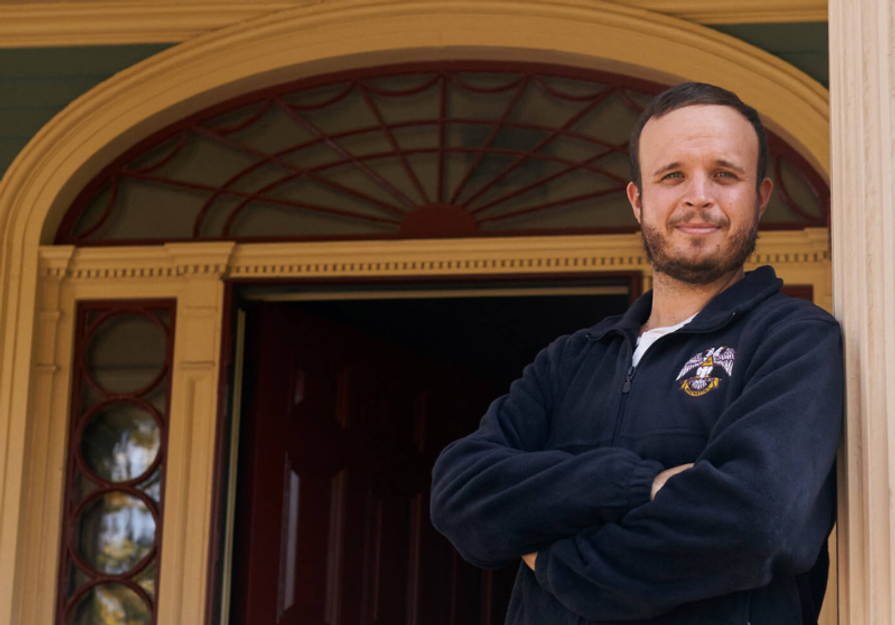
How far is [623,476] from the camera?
1.38 meters

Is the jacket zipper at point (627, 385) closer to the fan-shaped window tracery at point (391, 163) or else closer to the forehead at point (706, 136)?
the forehead at point (706, 136)

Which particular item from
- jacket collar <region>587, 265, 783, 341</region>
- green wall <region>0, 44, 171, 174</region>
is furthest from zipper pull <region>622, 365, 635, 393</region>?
green wall <region>0, 44, 171, 174</region>

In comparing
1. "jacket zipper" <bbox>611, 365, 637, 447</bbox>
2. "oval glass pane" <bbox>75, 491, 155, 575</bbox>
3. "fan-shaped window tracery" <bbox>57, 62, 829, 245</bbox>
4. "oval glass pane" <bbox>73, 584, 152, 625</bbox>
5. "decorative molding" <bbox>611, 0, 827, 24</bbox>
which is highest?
"decorative molding" <bbox>611, 0, 827, 24</bbox>

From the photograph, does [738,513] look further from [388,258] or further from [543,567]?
[388,258]

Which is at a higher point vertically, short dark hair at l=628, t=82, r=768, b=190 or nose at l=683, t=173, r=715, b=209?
short dark hair at l=628, t=82, r=768, b=190

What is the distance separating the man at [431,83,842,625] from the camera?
1.27m

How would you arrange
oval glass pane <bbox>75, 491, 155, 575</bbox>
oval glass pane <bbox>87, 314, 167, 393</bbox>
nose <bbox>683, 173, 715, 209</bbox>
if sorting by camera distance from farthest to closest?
oval glass pane <bbox>87, 314, 167, 393</bbox> → oval glass pane <bbox>75, 491, 155, 575</bbox> → nose <bbox>683, 173, 715, 209</bbox>

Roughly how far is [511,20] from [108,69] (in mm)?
1648

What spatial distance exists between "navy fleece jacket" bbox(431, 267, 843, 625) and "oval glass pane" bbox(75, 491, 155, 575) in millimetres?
2969

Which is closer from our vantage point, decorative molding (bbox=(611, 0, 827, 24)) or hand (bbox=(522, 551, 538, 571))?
hand (bbox=(522, 551, 538, 571))

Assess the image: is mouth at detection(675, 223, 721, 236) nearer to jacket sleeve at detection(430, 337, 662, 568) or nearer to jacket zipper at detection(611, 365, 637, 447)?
jacket zipper at detection(611, 365, 637, 447)

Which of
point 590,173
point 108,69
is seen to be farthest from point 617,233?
point 108,69

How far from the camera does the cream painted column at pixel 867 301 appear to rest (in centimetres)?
131

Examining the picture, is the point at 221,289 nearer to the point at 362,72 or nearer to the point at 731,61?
the point at 362,72
